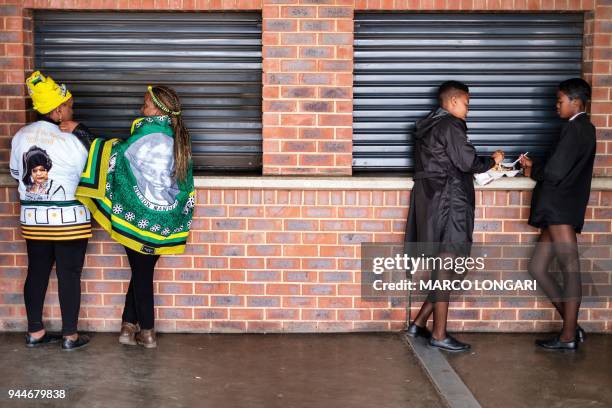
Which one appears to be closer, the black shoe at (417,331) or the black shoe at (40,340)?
the black shoe at (40,340)

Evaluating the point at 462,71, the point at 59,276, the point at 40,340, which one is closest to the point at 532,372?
the point at 462,71

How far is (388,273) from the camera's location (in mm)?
6727

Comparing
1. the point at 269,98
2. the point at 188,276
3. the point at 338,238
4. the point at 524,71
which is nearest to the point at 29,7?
the point at 269,98

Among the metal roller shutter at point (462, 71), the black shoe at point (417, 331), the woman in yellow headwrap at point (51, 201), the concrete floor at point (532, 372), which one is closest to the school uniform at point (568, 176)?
the metal roller shutter at point (462, 71)

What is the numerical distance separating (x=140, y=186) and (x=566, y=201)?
9.72 ft

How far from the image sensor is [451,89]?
6.23 metres

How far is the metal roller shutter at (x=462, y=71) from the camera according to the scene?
6.73 m

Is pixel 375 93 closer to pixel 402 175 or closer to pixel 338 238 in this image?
pixel 402 175

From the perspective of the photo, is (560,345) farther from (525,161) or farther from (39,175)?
(39,175)

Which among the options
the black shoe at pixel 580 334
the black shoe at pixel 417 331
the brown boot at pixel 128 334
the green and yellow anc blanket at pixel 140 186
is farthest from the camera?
the black shoe at pixel 417 331

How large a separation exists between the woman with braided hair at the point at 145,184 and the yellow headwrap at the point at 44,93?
0.38 metres

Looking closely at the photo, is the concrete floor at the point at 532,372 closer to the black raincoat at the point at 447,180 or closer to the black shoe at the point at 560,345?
the black shoe at the point at 560,345

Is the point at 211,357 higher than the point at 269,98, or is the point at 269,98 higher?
the point at 269,98

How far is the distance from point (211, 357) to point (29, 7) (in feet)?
9.51
